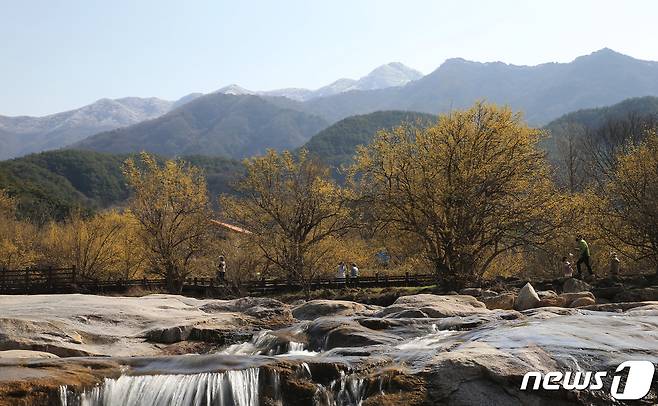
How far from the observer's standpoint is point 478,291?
29938mm

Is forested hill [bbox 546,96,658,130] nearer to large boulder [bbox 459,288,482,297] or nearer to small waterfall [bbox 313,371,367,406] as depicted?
large boulder [bbox 459,288,482,297]

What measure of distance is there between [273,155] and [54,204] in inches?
2466

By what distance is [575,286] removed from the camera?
96.6 feet

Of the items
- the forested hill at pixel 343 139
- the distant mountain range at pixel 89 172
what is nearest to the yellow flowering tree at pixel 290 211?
the distant mountain range at pixel 89 172

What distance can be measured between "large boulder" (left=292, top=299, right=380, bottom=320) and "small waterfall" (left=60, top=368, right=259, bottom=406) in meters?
10.8

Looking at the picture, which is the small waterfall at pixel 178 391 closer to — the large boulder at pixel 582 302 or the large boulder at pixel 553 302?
the large boulder at pixel 553 302

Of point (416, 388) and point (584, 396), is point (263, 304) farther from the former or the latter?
point (584, 396)

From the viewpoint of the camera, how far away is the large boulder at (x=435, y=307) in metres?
22.4

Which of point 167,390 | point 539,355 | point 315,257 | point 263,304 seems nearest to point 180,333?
point 263,304

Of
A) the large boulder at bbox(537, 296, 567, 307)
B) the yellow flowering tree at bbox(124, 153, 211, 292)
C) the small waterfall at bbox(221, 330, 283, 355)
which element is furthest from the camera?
the yellow flowering tree at bbox(124, 153, 211, 292)

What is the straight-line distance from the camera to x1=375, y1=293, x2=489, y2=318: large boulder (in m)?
22.4

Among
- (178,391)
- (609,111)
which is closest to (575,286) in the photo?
(178,391)

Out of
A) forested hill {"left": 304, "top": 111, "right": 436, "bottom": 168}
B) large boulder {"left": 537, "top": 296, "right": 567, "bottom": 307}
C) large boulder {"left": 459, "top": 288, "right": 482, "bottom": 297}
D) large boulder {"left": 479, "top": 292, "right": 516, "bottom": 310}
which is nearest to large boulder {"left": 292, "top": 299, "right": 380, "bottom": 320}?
large boulder {"left": 479, "top": 292, "right": 516, "bottom": 310}

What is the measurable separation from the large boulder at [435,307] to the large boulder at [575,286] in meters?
6.52
